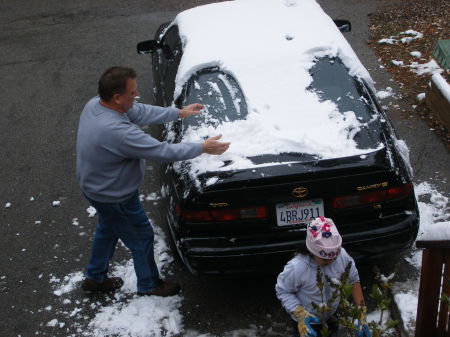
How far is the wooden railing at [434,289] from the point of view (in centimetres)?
291

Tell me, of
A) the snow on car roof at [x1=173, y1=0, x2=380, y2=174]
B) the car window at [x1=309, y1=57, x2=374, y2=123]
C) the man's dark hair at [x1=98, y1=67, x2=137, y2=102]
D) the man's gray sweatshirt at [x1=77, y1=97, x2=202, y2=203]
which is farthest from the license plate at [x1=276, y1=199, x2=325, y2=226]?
the man's dark hair at [x1=98, y1=67, x2=137, y2=102]

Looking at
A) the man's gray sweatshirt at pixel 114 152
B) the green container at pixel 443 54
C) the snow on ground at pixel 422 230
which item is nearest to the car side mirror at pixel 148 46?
the man's gray sweatshirt at pixel 114 152

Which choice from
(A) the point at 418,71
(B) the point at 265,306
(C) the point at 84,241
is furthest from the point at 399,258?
(A) the point at 418,71

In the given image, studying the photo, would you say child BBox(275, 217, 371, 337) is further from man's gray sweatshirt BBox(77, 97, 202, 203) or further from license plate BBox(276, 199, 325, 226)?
man's gray sweatshirt BBox(77, 97, 202, 203)

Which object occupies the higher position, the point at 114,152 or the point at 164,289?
the point at 114,152

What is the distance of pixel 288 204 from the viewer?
11.7 ft

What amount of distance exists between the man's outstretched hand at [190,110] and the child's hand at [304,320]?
171 centimetres

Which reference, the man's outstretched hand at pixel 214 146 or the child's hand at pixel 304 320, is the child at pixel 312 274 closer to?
the child's hand at pixel 304 320

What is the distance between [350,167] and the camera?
11.5 ft

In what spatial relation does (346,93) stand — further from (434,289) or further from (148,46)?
(148,46)

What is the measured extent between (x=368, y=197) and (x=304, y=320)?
109cm

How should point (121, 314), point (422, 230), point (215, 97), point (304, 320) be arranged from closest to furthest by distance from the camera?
point (304, 320) < point (121, 314) < point (215, 97) < point (422, 230)

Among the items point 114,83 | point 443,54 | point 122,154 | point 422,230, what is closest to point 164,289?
point 122,154

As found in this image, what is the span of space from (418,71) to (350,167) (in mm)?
4287
